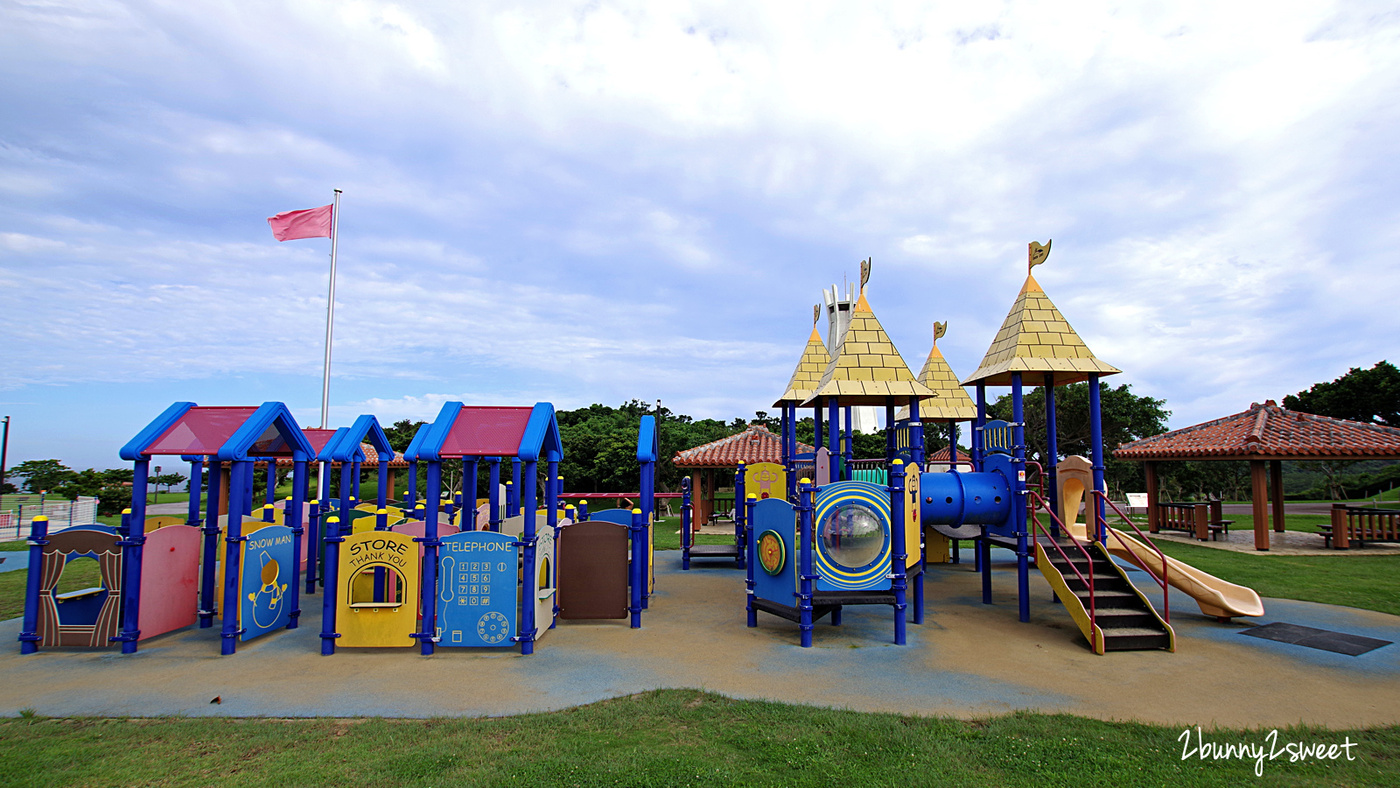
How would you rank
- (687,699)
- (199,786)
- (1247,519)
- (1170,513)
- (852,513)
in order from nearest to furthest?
(199,786) → (687,699) → (852,513) → (1170,513) → (1247,519)

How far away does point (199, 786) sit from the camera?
15.6 feet

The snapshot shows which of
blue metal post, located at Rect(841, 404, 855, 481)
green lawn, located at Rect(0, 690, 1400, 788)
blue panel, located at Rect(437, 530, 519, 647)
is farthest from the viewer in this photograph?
blue metal post, located at Rect(841, 404, 855, 481)

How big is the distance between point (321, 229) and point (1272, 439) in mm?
27741

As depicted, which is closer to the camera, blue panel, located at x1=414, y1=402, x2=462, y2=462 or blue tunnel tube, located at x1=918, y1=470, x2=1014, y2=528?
blue panel, located at x1=414, y1=402, x2=462, y2=462


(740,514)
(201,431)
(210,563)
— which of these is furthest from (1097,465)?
(210,563)

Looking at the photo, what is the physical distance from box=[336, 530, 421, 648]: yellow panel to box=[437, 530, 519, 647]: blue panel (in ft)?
1.17

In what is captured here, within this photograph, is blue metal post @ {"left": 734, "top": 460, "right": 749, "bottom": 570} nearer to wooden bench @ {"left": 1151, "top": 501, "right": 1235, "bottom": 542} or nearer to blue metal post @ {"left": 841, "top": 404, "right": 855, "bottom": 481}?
blue metal post @ {"left": 841, "top": 404, "right": 855, "bottom": 481}

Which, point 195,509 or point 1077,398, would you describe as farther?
point 1077,398

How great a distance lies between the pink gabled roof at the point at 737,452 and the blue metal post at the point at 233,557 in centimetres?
1780

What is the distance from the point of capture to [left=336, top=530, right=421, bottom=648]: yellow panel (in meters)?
8.64

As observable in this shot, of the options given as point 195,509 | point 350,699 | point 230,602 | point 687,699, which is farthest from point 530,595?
point 195,509

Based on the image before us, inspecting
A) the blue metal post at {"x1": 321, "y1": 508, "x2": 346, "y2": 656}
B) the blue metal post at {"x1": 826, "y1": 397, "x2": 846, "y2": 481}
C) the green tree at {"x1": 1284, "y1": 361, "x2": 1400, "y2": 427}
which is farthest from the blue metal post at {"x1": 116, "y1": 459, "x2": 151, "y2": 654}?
the green tree at {"x1": 1284, "y1": 361, "x2": 1400, "y2": 427}

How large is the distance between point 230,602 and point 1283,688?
12309mm

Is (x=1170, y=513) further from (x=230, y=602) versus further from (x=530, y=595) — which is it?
(x=230, y=602)
